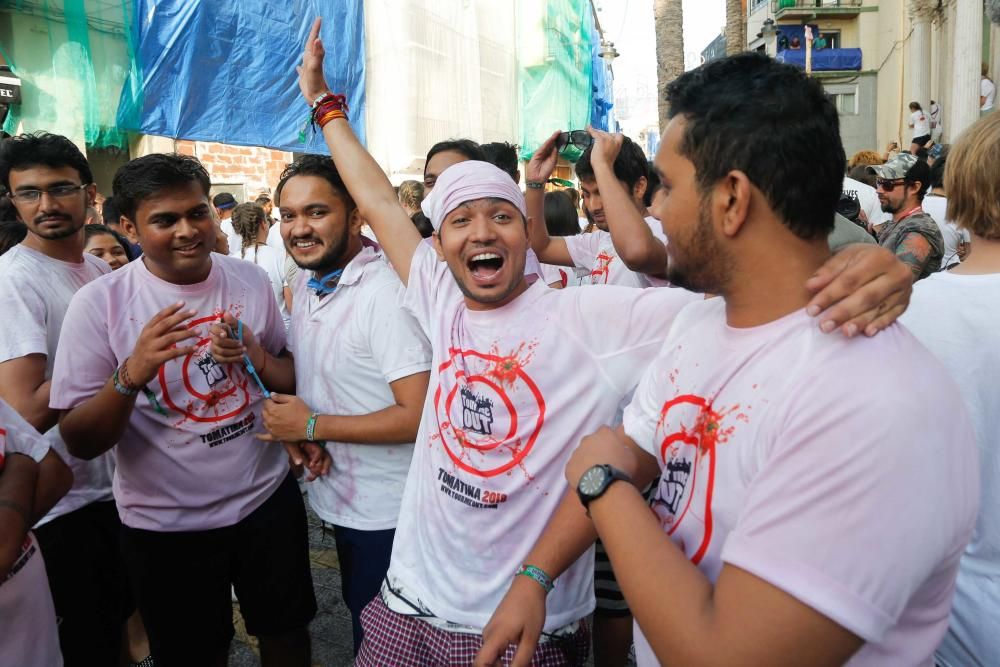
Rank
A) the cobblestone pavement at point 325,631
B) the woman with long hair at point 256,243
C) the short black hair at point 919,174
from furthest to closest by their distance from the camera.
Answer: the woman with long hair at point 256,243 → the short black hair at point 919,174 → the cobblestone pavement at point 325,631

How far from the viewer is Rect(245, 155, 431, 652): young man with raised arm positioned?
7.25 feet

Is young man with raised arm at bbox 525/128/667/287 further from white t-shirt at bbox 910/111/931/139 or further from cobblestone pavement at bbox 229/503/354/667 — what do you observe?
white t-shirt at bbox 910/111/931/139

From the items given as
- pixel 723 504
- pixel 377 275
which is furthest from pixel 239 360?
pixel 723 504

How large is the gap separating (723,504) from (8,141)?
132 inches

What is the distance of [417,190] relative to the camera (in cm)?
570

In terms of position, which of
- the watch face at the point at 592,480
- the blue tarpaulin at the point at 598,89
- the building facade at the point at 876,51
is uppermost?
the building facade at the point at 876,51

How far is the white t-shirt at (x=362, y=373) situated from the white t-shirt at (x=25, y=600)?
86 centimetres

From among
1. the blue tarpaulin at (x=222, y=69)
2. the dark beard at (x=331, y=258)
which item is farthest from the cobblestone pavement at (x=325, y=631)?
the blue tarpaulin at (x=222, y=69)

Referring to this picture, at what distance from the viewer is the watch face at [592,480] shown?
3.92 feet

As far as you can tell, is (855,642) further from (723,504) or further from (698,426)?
(698,426)

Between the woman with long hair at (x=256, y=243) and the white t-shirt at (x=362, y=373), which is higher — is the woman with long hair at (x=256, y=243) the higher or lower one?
the higher one

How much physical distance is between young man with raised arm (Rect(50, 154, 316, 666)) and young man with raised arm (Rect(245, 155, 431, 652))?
0.85 feet

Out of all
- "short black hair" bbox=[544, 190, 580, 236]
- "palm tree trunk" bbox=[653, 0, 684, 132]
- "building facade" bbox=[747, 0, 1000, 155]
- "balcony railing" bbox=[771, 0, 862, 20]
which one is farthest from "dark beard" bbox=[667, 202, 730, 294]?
"balcony railing" bbox=[771, 0, 862, 20]

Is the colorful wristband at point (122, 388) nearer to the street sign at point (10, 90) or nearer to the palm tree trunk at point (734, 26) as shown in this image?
the street sign at point (10, 90)
